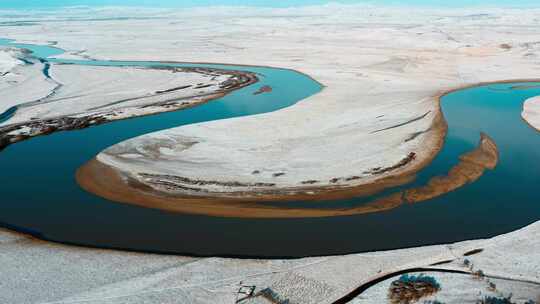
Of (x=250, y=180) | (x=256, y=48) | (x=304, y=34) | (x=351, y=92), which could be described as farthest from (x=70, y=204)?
(x=304, y=34)

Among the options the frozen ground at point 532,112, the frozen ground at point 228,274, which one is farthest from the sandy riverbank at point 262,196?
the frozen ground at point 532,112

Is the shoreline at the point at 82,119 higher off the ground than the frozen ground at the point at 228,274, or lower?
higher

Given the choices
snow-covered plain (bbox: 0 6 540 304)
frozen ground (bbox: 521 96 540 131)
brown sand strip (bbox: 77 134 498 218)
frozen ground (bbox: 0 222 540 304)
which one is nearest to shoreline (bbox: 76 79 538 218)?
brown sand strip (bbox: 77 134 498 218)

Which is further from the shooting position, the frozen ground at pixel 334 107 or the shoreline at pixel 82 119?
the shoreline at pixel 82 119

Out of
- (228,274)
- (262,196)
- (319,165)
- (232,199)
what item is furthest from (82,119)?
(228,274)

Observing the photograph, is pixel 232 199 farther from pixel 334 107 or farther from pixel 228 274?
pixel 334 107

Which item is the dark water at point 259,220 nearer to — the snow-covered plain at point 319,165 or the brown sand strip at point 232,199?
the brown sand strip at point 232,199
